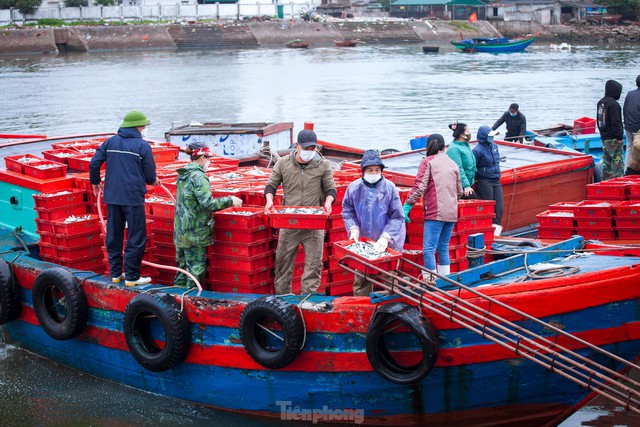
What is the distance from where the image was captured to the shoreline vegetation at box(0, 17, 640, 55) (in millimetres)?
73562

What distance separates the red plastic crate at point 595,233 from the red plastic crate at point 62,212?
18.0 feet

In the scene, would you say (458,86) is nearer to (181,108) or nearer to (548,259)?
(181,108)

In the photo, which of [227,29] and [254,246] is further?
[227,29]

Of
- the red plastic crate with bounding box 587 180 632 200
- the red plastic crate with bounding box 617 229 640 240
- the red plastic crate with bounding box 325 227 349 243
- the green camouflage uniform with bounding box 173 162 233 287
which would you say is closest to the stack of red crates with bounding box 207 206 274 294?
the green camouflage uniform with bounding box 173 162 233 287

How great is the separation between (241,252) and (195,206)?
0.64m

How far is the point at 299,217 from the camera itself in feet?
24.0

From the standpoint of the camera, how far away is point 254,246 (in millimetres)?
7832

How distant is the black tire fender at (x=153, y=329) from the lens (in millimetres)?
7555

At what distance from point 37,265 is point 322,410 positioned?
3.55 m

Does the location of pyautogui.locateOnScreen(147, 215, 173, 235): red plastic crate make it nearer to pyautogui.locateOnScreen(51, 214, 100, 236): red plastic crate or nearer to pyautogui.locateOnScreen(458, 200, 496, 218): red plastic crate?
pyautogui.locateOnScreen(51, 214, 100, 236): red plastic crate

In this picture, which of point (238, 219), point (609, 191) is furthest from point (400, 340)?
point (609, 191)

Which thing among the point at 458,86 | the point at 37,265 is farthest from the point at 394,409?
the point at 458,86

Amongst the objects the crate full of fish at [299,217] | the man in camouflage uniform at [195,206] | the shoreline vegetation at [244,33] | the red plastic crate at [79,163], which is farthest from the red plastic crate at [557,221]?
the shoreline vegetation at [244,33]

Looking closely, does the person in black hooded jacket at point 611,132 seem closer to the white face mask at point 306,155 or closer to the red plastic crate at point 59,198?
the white face mask at point 306,155
